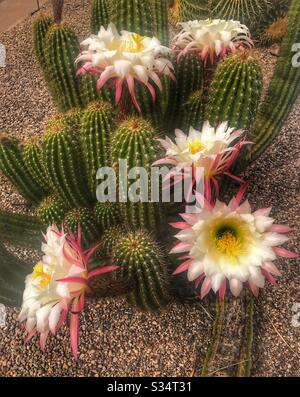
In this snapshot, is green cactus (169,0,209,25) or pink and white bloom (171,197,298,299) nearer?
pink and white bloom (171,197,298,299)

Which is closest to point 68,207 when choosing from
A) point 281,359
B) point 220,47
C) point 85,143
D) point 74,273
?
point 85,143

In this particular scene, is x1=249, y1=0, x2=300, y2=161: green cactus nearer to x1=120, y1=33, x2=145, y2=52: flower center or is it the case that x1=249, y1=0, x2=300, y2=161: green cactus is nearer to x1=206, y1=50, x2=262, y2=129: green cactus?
x1=206, y1=50, x2=262, y2=129: green cactus

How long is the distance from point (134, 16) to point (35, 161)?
26.2 inches

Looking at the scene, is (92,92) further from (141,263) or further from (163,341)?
(163,341)

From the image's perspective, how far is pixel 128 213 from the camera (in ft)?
4.90

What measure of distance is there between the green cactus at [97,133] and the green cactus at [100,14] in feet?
2.41

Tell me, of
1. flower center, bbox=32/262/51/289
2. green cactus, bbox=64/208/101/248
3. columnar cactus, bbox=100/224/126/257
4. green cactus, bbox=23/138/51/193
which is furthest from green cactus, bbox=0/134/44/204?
flower center, bbox=32/262/51/289

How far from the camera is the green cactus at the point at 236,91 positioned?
5.03 feet

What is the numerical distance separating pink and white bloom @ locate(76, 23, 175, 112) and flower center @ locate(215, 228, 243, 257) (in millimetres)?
506

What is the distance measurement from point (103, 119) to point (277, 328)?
97 centimetres

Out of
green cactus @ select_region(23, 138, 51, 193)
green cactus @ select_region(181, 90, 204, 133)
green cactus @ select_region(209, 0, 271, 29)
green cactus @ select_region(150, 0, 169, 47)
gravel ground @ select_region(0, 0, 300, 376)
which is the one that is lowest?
gravel ground @ select_region(0, 0, 300, 376)

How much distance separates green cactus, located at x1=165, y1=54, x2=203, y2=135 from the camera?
5.77 feet

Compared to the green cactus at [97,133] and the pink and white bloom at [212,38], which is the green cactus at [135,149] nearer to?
the green cactus at [97,133]

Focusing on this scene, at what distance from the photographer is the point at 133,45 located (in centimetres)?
150
